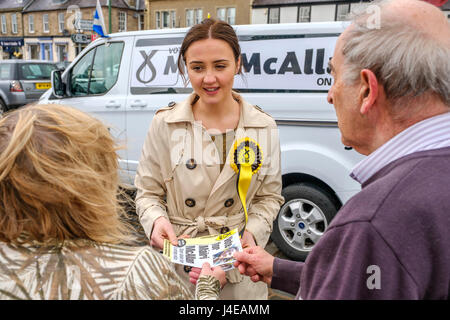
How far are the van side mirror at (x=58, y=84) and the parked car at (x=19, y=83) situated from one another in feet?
25.9

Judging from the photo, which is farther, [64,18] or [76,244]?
[64,18]

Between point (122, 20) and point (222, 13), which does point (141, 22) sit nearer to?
point (122, 20)

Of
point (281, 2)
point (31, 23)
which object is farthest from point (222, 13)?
point (31, 23)

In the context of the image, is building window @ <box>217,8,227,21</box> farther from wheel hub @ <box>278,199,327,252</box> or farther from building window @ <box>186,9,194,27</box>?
wheel hub @ <box>278,199,327,252</box>

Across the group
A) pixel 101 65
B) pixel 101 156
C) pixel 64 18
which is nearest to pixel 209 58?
pixel 101 156

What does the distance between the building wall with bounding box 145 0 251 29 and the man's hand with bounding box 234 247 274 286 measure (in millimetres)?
33907

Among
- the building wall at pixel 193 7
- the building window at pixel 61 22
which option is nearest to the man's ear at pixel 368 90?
the building wall at pixel 193 7

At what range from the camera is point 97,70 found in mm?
4777

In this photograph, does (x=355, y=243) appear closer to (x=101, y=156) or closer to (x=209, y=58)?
(x=101, y=156)

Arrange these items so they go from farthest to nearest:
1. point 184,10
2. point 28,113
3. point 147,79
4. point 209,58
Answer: point 184,10, point 147,79, point 209,58, point 28,113

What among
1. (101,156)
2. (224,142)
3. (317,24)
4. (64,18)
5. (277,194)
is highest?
(64,18)

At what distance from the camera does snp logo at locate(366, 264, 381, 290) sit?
0.86 metres
